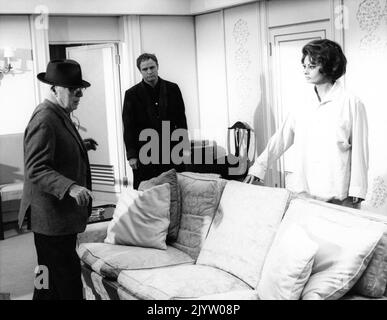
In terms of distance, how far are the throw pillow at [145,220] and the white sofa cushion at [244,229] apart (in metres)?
0.34

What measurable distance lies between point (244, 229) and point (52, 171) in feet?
3.07

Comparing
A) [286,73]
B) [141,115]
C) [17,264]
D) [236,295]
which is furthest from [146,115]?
[236,295]

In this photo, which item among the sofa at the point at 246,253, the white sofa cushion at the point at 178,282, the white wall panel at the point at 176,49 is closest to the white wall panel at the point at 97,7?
the white wall panel at the point at 176,49

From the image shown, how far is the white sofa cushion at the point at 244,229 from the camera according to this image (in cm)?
264

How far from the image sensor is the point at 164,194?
10.8 feet

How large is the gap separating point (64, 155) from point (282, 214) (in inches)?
41.7

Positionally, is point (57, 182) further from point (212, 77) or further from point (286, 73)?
point (212, 77)

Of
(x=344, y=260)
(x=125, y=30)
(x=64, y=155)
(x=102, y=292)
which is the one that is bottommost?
(x=102, y=292)

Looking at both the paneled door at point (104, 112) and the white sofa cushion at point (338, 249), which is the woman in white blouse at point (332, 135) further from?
the paneled door at point (104, 112)

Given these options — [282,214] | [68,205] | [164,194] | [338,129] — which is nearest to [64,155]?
[68,205]

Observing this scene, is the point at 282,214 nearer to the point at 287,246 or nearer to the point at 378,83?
the point at 287,246

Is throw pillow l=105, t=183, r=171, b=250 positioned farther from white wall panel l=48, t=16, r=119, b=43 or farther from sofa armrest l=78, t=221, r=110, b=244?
white wall panel l=48, t=16, r=119, b=43

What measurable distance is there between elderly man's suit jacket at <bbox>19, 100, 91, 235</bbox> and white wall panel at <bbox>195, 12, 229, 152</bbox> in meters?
3.66

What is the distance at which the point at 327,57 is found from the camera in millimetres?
2838
